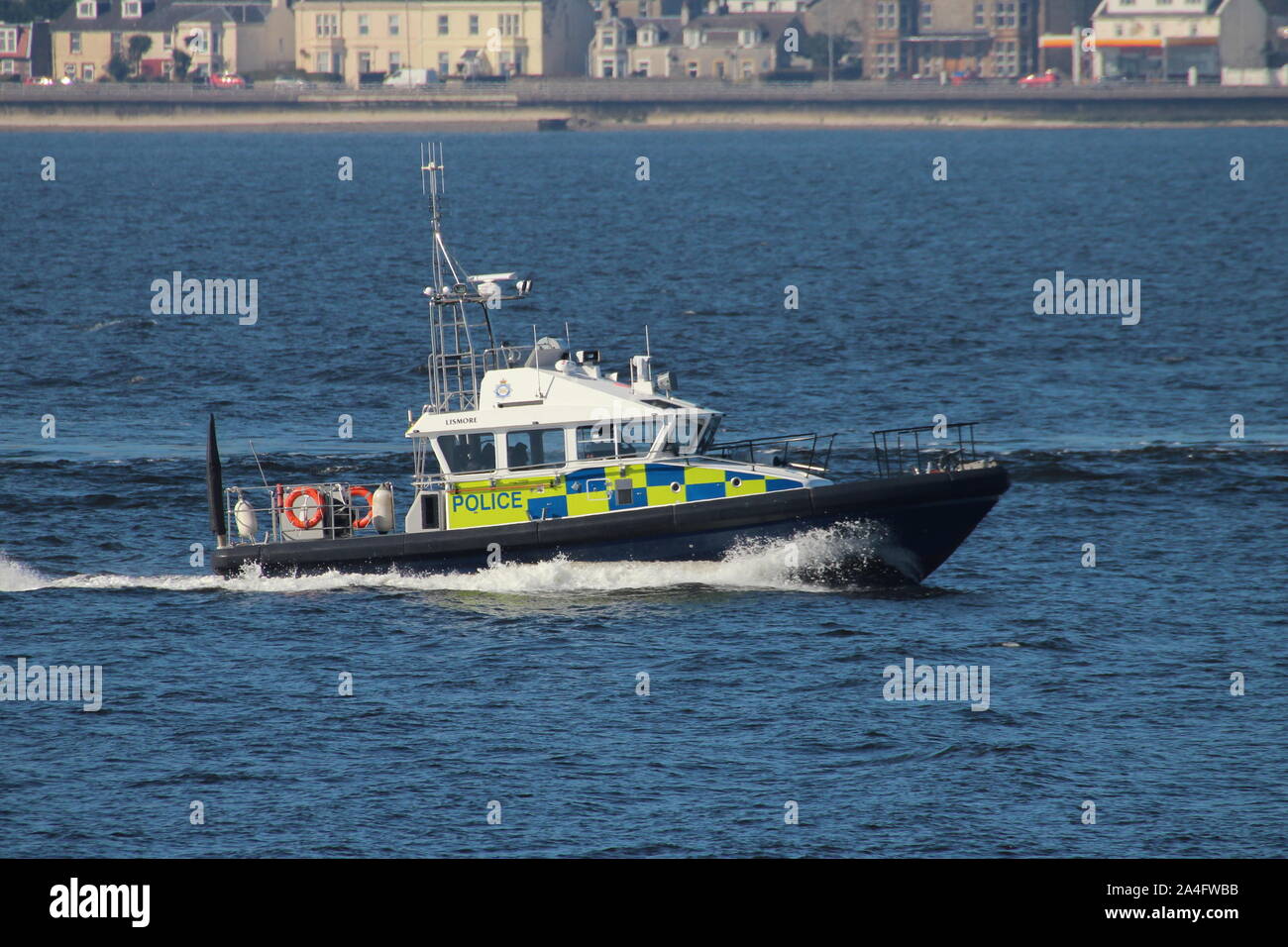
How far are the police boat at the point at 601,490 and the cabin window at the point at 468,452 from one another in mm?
20

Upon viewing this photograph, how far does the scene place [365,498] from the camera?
2631 cm

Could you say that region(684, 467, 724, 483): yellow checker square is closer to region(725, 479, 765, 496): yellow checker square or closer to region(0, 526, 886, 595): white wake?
region(725, 479, 765, 496): yellow checker square

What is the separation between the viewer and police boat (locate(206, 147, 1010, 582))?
24.6 m

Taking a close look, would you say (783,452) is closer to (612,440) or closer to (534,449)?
(612,440)

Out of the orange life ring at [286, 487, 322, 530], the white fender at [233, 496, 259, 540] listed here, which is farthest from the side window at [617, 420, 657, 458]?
the white fender at [233, 496, 259, 540]

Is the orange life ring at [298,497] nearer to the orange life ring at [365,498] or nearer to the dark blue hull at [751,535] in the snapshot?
the dark blue hull at [751,535]

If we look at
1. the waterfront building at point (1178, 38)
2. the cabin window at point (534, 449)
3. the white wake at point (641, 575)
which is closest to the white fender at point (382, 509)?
the white wake at point (641, 575)

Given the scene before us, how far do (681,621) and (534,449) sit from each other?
10.9 ft

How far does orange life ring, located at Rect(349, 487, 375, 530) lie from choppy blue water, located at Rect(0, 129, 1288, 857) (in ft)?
2.83

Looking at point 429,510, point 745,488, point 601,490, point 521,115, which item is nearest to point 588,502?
point 601,490

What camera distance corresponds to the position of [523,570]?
2517 centimetres

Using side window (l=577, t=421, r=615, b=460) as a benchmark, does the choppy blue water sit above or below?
below

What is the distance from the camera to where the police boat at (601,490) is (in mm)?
24594
